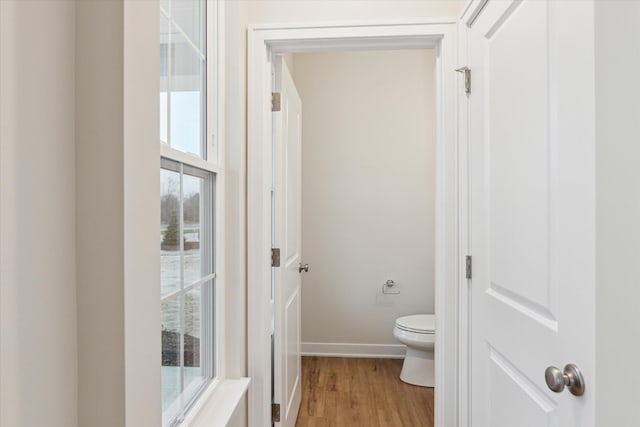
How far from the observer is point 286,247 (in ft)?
6.59

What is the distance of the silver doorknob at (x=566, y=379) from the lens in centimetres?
83

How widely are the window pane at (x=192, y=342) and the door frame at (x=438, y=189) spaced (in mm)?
353

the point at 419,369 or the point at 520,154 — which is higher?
the point at 520,154

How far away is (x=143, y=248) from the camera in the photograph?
2.26ft

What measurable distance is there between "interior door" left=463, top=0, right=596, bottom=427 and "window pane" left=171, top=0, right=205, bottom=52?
961 millimetres

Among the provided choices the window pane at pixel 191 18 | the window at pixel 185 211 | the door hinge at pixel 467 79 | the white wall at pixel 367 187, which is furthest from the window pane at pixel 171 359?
the white wall at pixel 367 187

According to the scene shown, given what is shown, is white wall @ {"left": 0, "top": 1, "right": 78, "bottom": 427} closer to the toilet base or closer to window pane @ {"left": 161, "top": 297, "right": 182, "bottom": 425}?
window pane @ {"left": 161, "top": 297, "right": 182, "bottom": 425}

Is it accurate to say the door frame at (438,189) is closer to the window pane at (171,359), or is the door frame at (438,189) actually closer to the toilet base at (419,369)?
the window pane at (171,359)

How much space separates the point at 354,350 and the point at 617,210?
2.90 metres

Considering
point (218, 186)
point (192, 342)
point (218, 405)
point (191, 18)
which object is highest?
point (191, 18)

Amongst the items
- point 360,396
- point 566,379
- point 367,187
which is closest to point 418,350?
point 360,396

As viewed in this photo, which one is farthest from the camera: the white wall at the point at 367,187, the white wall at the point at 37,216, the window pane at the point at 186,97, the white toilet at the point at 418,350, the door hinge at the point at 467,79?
the white wall at the point at 367,187

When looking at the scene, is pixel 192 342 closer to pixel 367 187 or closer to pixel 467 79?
pixel 467 79

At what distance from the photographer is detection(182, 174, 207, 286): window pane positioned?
1201mm
